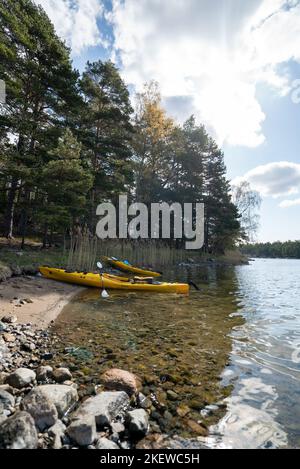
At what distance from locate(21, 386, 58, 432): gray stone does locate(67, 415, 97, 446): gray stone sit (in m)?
0.23

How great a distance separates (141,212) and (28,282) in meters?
17.9

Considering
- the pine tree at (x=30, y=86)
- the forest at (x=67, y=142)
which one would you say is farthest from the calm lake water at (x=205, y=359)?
the pine tree at (x=30, y=86)

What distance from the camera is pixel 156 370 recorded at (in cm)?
381

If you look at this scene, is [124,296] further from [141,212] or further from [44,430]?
[141,212]

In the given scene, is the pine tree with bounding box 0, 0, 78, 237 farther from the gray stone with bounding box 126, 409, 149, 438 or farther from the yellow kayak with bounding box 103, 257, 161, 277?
the gray stone with bounding box 126, 409, 149, 438

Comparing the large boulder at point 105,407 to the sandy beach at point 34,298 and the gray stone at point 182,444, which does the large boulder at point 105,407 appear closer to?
the gray stone at point 182,444

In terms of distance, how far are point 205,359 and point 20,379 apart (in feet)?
9.15

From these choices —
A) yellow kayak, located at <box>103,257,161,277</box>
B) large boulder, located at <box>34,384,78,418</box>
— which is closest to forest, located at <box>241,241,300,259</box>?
yellow kayak, located at <box>103,257,161,277</box>

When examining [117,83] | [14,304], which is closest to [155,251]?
[117,83]

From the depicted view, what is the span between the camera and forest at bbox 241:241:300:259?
75.0 metres

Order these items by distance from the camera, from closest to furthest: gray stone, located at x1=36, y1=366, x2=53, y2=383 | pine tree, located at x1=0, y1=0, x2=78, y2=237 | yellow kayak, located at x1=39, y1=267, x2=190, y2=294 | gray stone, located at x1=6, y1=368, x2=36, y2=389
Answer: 1. gray stone, located at x1=6, y1=368, x2=36, y2=389
2. gray stone, located at x1=36, y1=366, x2=53, y2=383
3. yellow kayak, located at x1=39, y1=267, x2=190, y2=294
4. pine tree, located at x1=0, y1=0, x2=78, y2=237

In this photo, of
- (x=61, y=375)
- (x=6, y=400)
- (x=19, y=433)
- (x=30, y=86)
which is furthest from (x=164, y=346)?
(x=30, y=86)

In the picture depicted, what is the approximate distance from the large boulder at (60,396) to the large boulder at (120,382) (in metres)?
0.45
